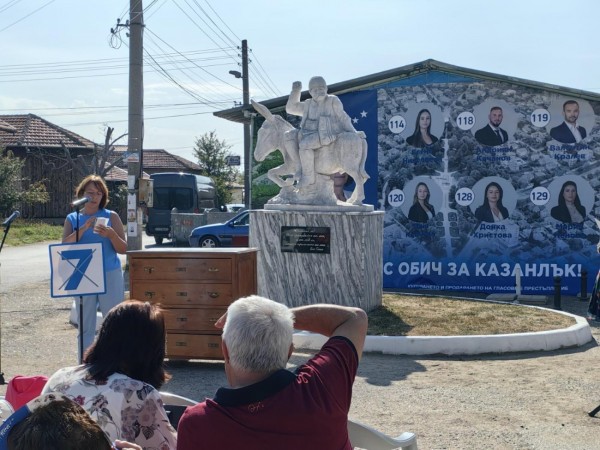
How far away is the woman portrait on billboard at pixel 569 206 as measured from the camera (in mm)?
15305

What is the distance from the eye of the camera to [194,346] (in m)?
8.11

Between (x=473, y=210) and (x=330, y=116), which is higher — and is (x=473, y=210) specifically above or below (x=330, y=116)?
below

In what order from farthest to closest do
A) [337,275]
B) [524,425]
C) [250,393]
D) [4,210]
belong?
[4,210] < [337,275] < [524,425] < [250,393]

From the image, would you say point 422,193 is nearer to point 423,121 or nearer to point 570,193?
point 423,121

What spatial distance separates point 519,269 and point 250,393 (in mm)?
13193

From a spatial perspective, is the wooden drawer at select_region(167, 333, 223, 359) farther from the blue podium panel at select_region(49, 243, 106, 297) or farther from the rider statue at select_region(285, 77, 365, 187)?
the rider statue at select_region(285, 77, 365, 187)

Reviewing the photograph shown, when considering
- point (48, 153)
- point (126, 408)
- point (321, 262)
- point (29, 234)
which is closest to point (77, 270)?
point (126, 408)

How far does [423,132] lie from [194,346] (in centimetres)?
910

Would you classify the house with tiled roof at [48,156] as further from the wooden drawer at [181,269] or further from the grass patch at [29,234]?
the wooden drawer at [181,269]

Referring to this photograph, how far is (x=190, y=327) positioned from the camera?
8.10 metres

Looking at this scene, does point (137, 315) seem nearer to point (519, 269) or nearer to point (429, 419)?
point (429, 419)

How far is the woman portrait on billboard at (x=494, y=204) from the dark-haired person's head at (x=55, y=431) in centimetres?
1436

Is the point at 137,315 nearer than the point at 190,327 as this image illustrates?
Yes

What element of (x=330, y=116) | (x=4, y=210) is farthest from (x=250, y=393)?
(x=4, y=210)
